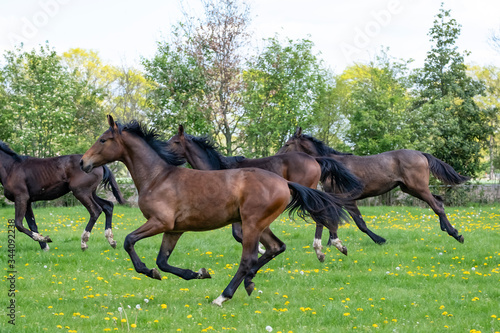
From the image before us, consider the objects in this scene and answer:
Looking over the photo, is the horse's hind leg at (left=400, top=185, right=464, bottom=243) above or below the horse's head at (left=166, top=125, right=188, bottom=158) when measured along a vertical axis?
below

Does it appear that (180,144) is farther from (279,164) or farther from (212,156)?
(279,164)

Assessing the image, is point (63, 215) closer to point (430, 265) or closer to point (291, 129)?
point (430, 265)

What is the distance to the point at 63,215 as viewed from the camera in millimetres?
18750

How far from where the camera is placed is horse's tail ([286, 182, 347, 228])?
733 centimetres

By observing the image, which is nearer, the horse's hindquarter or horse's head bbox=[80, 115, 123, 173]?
horse's head bbox=[80, 115, 123, 173]

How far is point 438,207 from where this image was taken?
38.4 ft

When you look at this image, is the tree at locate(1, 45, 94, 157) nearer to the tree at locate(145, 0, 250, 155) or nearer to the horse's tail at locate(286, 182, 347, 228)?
the tree at locate(145, 0, 250, 155)

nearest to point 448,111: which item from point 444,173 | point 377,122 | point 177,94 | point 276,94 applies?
point 377,122

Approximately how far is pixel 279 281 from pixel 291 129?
2313 cm

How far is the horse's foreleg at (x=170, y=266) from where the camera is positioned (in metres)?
6.82

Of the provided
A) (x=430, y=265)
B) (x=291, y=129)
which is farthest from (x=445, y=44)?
(x=430, y=265)

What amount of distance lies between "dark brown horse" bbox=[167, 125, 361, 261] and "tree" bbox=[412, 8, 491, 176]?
19046 mm

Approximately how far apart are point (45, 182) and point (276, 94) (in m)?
20.6

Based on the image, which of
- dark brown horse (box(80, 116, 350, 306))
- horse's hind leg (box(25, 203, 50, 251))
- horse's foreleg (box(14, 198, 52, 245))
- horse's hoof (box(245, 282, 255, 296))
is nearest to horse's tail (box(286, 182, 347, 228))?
dark brown horse (box(80, 116, 350, 306))
